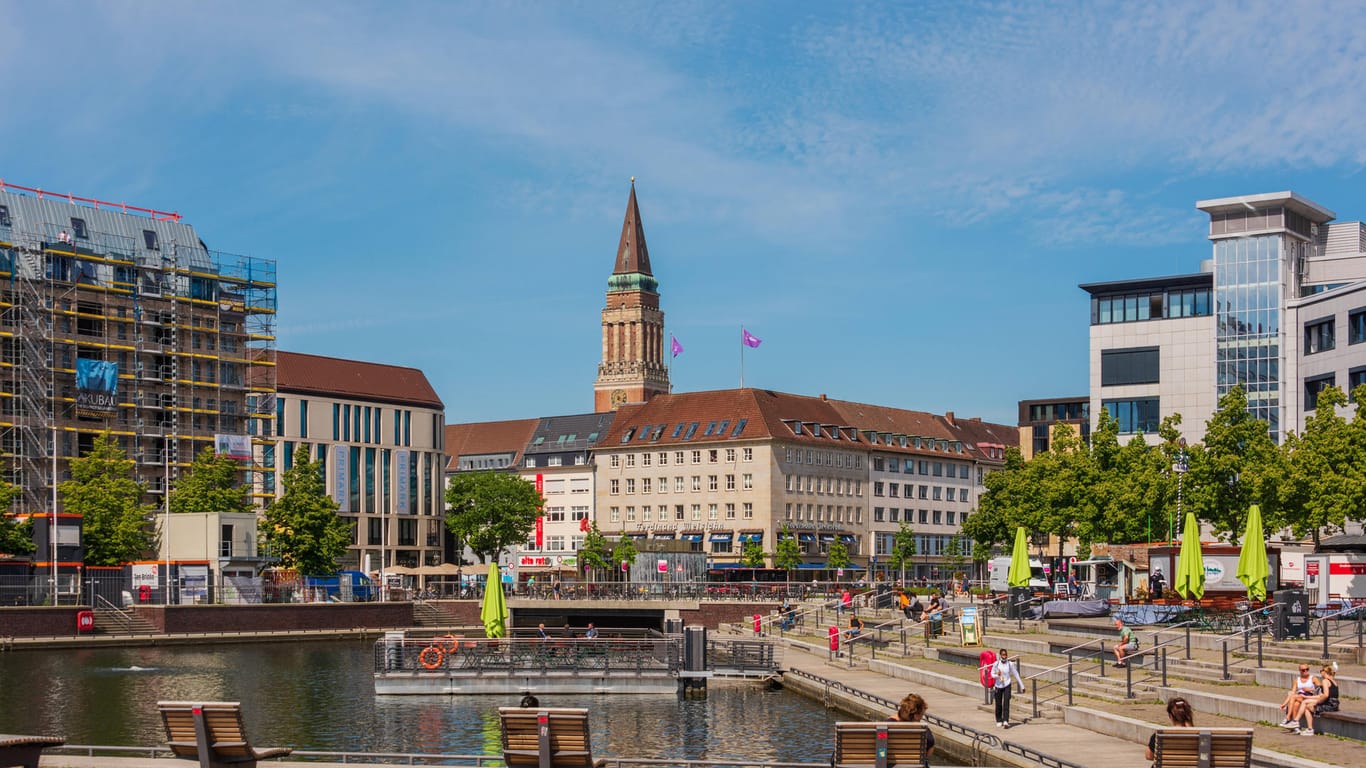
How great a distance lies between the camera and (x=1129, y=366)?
4483 inches

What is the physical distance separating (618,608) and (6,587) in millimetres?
33107

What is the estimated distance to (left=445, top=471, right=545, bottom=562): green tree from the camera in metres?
144

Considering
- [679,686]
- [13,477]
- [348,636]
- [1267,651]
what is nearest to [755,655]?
[679,686]

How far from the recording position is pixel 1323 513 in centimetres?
6462

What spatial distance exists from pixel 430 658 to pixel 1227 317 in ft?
245

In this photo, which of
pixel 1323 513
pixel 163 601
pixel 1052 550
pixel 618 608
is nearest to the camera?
pixel 1323 513

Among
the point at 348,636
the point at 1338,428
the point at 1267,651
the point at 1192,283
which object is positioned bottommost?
the point at 348,636

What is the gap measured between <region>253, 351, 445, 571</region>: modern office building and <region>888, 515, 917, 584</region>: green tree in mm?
40025

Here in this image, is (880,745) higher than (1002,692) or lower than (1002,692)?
higher

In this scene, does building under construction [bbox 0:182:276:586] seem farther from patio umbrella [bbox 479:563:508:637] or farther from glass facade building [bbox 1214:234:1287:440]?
glass facade building [bbox 1214:234:1287:440]

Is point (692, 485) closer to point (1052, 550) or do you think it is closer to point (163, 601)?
point (1052, 550)

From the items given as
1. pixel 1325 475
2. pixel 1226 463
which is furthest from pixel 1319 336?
pixel 1325 475

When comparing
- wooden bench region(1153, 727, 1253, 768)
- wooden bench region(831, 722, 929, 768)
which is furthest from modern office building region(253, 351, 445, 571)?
wooden bench region(1153, 727, 1253, 768)

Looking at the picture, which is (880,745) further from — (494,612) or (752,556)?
(752,556)
